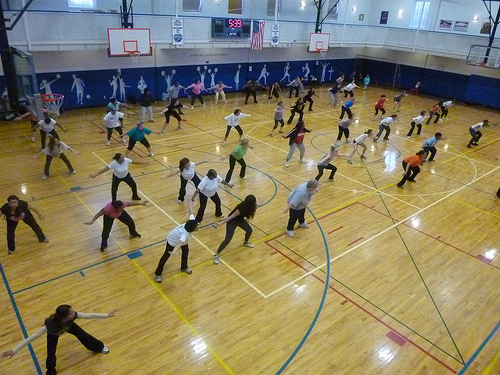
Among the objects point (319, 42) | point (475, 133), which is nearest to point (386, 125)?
point (475, 133)

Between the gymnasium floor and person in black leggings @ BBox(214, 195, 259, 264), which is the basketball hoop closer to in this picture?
the gymnasium floor

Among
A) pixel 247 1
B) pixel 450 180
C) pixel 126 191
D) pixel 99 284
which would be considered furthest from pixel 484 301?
pixel 247 1

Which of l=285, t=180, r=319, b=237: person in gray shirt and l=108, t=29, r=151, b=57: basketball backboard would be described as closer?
l=285, t=180, r=319, b=237: person in gray shirt

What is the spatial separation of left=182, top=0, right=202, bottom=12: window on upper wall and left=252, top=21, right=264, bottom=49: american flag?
320 cm

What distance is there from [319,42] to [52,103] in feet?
53.1

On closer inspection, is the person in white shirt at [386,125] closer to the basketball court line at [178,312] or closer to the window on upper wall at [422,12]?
the basketball court line at [178,312]

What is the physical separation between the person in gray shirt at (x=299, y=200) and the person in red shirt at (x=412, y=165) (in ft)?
15.1

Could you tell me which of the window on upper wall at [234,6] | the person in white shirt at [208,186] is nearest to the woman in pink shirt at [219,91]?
the window on upper wall at [234,6]

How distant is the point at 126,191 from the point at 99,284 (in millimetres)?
3829

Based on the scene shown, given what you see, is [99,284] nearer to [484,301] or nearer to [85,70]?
[484,301]

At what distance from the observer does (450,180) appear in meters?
12.6

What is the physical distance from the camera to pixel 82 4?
17.1 metres

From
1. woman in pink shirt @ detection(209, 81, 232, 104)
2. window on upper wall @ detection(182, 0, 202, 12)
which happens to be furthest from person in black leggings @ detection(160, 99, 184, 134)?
window on upper wall @ detection(182, 0, 202, 12)

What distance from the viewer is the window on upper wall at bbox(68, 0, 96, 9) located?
16781mm
